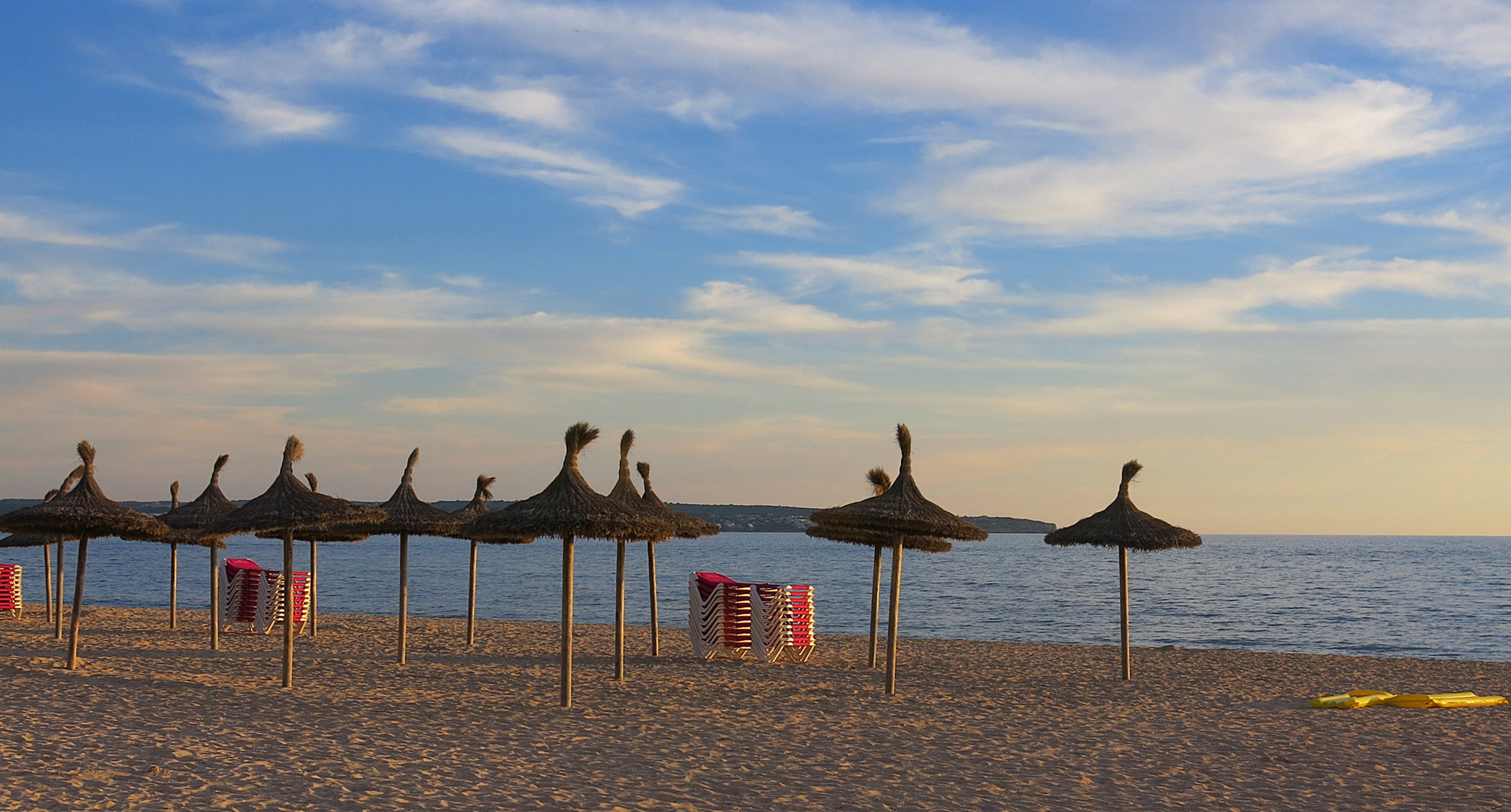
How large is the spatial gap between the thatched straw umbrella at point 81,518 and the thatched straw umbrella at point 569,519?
4752mm

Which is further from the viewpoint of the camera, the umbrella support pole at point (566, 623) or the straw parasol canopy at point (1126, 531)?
the straw parasol canopy at point (1126, 531)

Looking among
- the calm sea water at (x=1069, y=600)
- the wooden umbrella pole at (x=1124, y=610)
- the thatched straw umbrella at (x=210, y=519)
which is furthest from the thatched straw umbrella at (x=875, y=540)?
the calm sea water at (x=1069, y=600)

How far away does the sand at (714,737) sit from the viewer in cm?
813

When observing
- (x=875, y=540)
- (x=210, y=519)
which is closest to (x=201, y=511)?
(x=210, y=519)

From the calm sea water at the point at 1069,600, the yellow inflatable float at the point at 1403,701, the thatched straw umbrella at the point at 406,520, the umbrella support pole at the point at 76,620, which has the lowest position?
the calm sea water at the point at 1069,600

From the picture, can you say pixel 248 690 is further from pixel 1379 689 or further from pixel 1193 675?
pixel 1379 689

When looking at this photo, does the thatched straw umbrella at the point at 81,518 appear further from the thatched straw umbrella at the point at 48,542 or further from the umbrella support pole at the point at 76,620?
the thatched straw umbrella at the point at 48,542

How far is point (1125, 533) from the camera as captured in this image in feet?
47.8

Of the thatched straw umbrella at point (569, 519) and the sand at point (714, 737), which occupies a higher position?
the thatched straw umbrella at point (569, 519)

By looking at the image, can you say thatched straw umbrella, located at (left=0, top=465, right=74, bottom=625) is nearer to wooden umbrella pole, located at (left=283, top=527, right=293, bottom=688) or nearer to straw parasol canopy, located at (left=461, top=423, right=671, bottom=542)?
wooden umbrella pole, located at (left=283, top=527, right=293, bottom=688)

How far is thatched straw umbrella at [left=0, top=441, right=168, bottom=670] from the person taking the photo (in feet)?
44.3

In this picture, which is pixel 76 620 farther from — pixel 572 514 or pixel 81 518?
pixel 572 514

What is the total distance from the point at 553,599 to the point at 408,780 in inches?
1631

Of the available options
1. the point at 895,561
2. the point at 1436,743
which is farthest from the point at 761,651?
the point at 1436,743
